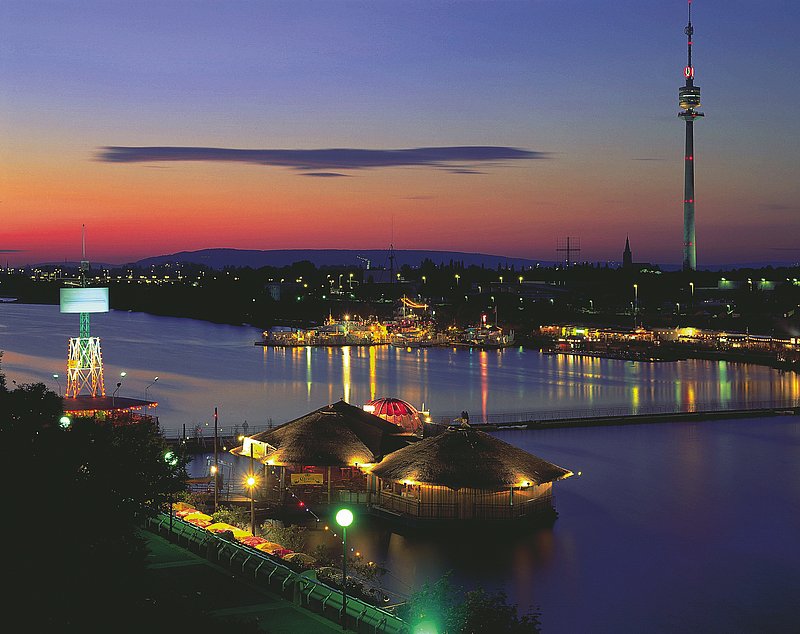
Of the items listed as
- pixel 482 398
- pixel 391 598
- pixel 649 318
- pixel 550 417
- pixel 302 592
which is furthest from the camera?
pixel 649 318

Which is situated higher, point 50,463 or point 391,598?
point 50,463

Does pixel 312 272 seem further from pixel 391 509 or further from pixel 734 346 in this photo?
pixel 391 509

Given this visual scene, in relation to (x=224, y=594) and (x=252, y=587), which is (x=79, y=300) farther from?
(x=224, y=594)

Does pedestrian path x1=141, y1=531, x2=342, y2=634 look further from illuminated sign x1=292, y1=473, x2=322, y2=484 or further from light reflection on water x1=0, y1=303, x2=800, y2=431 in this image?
light reflection on water x1=0, y1=303, x2=800, y2=431

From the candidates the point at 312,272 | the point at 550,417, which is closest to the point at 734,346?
the point at 550,417

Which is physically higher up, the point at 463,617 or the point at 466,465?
the point at 463,617

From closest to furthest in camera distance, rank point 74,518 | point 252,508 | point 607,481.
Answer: point 74,518, point 252,508, point 607,481

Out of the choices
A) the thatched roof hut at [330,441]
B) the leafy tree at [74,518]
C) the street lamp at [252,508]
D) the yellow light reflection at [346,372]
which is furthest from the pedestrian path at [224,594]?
the yellow light reflection at [346,372]

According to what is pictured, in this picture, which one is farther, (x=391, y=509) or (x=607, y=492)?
(x=607, y=492)

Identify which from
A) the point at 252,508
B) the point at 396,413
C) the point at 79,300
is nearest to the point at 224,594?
the point at 252,508
